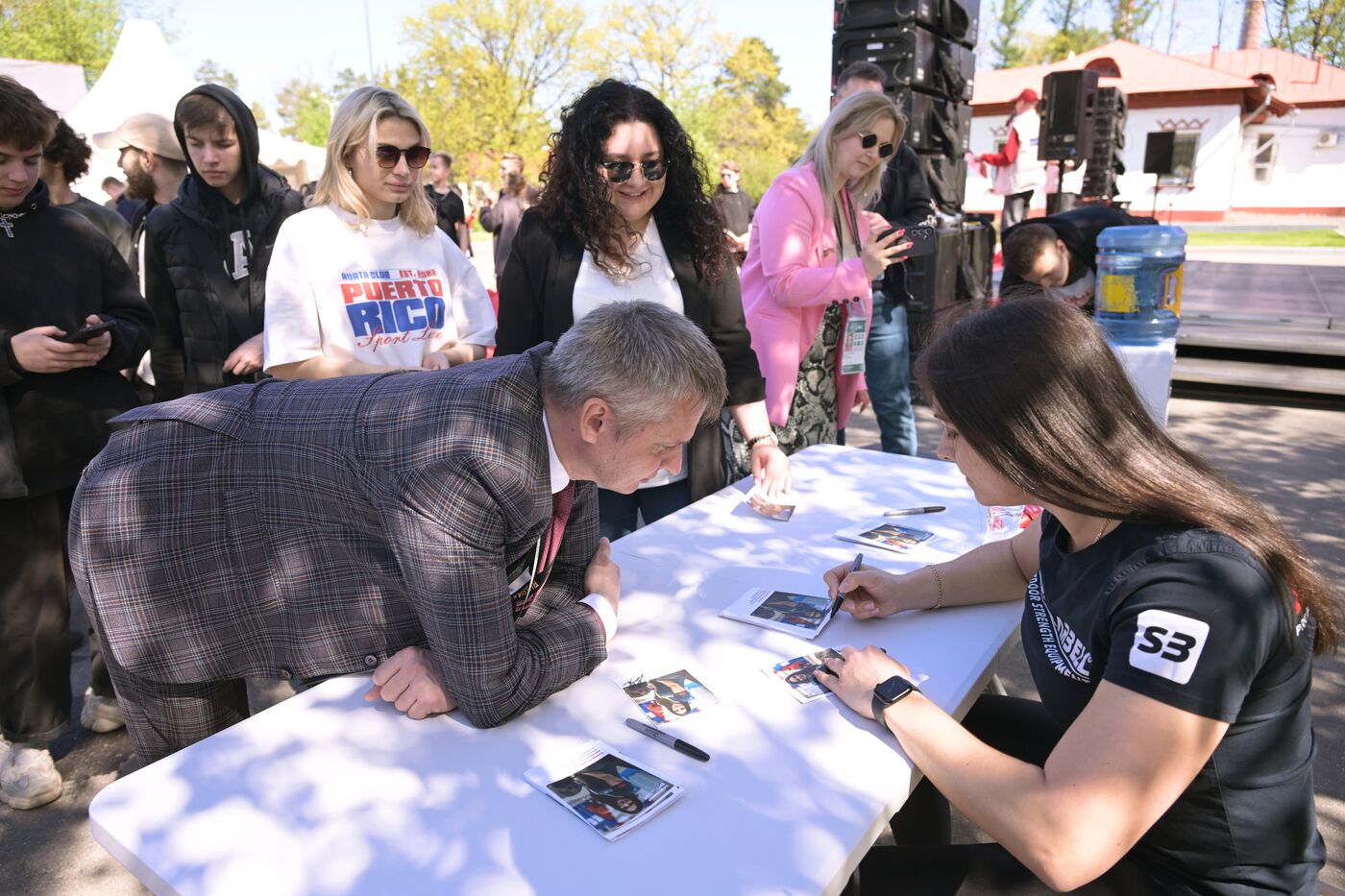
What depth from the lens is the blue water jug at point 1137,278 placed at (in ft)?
15.2

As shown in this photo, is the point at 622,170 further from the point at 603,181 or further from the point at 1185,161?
the point at 1185,161

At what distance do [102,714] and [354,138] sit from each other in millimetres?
1909

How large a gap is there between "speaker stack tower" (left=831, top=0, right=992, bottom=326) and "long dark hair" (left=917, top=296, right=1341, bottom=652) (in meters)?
4.66

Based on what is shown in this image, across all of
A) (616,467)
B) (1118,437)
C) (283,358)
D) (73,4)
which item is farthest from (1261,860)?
(73,4)

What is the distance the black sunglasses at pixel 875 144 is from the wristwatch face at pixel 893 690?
2235 millimetres

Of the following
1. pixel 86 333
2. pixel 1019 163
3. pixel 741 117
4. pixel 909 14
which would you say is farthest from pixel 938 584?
pixel 741 117

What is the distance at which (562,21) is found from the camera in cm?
3041

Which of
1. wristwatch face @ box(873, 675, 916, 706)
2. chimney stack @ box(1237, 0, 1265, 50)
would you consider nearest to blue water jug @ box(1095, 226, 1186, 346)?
wristwatch face @ box(873, 675, 916, 706)

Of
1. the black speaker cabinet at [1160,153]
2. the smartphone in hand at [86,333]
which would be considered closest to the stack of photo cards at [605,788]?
the smartphone in hand at [86,333]

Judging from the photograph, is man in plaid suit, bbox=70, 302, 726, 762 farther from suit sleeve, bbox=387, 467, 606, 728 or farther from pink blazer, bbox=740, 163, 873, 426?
pink blazer, bbox=740, 163, 873, 426

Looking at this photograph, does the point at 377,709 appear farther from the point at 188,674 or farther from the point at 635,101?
the point at 635,101

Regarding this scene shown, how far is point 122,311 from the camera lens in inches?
98.9

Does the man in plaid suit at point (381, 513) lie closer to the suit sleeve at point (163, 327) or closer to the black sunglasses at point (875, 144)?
the suit sleeve at point (163, 327)

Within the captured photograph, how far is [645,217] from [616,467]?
4.06ft
